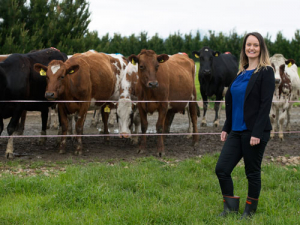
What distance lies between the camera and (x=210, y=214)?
4.50 meters

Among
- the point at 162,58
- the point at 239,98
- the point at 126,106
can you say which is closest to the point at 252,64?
the point at 239,98

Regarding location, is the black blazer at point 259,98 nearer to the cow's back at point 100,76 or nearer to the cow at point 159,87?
the cow at point 159,87

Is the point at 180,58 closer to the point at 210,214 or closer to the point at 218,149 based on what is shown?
the point at 218,149

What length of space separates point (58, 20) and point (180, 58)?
11740 millimetres

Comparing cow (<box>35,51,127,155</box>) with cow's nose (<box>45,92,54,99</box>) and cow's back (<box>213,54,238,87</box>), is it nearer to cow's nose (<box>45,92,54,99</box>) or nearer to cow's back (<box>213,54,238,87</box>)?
cow's nose (<box>45,92,54,99</box>)

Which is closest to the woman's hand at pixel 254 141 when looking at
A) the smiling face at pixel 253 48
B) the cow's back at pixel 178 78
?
the smiling face at pixel 253 48

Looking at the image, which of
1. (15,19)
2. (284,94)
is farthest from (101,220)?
(15,19)

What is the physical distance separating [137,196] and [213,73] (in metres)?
8.46

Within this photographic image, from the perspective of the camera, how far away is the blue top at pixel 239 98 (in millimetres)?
4375

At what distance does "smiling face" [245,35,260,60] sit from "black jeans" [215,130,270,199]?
847 millimetres

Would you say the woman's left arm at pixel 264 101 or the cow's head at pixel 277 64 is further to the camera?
the cow's head at pixel 277 64

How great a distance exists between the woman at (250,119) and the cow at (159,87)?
361 centimetres

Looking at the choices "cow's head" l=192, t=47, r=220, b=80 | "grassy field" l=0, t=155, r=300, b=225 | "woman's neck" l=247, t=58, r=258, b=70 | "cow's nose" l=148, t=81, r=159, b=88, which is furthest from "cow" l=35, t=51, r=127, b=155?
"woman's neck" l=247, t=58, r=258, b=70

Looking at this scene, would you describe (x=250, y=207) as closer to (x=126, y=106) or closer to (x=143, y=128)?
(x=143, y=128)
